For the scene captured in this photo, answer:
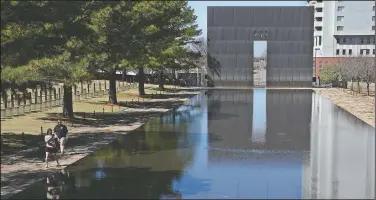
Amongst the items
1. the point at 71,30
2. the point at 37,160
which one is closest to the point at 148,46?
the point at 71,30

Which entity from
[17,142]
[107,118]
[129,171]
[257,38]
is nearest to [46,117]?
[107,118]

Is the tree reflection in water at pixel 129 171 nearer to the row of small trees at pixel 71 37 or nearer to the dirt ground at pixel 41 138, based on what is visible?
the dirt ground at pixel 41 138

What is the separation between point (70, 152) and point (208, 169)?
6024mm

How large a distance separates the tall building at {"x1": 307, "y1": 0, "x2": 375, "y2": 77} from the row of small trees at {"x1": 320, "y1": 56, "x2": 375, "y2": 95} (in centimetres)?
2071

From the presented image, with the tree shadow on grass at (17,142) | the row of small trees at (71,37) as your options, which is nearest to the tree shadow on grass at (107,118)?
the row of small trees at (71,37)

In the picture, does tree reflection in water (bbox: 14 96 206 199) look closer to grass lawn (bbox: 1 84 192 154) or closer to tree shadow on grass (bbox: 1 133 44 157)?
tree shadow on grass (bbox: 1 133 44 157)

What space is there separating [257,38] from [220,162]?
63.4m

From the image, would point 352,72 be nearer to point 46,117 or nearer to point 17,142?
point 46,117

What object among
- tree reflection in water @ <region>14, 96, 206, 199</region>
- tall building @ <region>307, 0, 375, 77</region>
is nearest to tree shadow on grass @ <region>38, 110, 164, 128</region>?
tree reflection in water @ <region>14, 96, 206, 199</region>

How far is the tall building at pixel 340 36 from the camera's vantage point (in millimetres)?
102562

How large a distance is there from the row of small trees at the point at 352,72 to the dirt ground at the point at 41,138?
110ft

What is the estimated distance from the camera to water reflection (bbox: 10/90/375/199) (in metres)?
13.5

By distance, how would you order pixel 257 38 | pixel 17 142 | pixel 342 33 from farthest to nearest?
pixel 342 33
pixel 257 38
pixel 17 142

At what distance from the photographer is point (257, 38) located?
7888 centimetres
